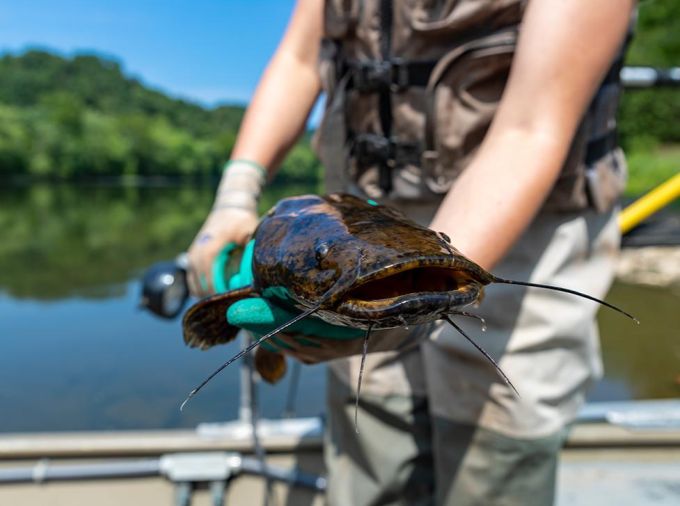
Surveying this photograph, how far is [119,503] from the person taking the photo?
98.7 inches

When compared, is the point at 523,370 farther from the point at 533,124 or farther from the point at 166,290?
the point at 166,290

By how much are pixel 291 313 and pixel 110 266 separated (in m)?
14.2

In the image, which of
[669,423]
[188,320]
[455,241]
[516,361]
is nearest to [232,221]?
[188,320]

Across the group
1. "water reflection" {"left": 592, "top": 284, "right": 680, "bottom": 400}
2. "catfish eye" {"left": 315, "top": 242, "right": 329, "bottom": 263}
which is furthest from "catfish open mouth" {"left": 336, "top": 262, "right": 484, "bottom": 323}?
"water reflection" {"left": 592, "top": 284, "right": 680, "bottom": 400}

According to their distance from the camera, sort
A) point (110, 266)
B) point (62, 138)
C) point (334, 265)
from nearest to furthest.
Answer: point (334, 265) → point (110, 266) → point (62, 138)

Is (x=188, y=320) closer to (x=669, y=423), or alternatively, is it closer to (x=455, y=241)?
(x=455, y=241)

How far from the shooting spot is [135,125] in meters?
84.2

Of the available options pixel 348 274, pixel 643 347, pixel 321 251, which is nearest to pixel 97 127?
pixel 643 347

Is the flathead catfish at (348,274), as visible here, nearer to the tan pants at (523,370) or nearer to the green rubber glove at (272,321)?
the green rubber glove at (272,321)

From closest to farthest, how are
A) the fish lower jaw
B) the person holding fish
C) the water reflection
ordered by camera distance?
1. the fish lower jaw
2. the person holding fish
3. the water reflection

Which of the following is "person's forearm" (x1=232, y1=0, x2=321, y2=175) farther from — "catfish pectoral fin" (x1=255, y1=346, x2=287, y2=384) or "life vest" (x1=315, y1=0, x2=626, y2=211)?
"catfish pectoral fin" (x1=255, y1=346, x2=287, y2=384)

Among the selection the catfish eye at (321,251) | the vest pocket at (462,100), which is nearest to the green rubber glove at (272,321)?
the catfish eye at (321,251)

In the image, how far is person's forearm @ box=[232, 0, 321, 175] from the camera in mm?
2201

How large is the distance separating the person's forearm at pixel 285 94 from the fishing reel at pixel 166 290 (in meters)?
0.56
